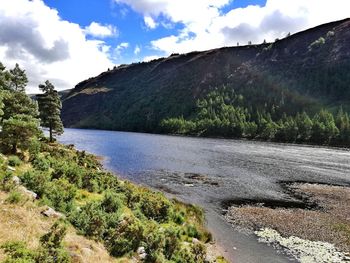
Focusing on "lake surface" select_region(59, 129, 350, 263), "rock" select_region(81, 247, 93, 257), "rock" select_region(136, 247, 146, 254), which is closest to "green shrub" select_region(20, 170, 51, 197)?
"rock" select_region(81, 247, 93, 257)

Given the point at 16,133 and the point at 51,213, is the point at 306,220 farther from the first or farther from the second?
the point at 16,133

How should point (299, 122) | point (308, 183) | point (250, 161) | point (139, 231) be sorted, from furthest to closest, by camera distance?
1. point (299, 122)
2. point (250, 161)
3. point (308, 183)
4. point (139, 231)

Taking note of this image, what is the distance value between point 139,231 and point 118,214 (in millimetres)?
3569

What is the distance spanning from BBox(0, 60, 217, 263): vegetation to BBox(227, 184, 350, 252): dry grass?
6091 mm

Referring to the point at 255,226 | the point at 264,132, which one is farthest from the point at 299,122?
the point at 255,226

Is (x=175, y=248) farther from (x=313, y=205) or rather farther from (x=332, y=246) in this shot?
(x=313, y=205)

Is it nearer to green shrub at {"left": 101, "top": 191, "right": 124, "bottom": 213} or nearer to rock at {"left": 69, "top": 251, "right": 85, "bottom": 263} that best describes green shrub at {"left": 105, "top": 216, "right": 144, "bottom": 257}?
green shrub at {"left": 101, "top": 191, "right": 124, "bottom": 213}

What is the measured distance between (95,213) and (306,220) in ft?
80.2

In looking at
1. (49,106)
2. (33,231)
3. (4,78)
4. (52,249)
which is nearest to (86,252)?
(52,249)

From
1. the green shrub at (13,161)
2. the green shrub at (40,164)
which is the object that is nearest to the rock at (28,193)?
the green shrub at (13,161)

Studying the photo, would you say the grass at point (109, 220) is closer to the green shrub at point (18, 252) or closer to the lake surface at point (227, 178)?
the green shrub at point (18, 252)

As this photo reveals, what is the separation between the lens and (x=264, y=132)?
7165 inches

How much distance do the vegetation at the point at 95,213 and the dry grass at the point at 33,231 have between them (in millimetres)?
658

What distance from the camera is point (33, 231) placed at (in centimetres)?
1697
